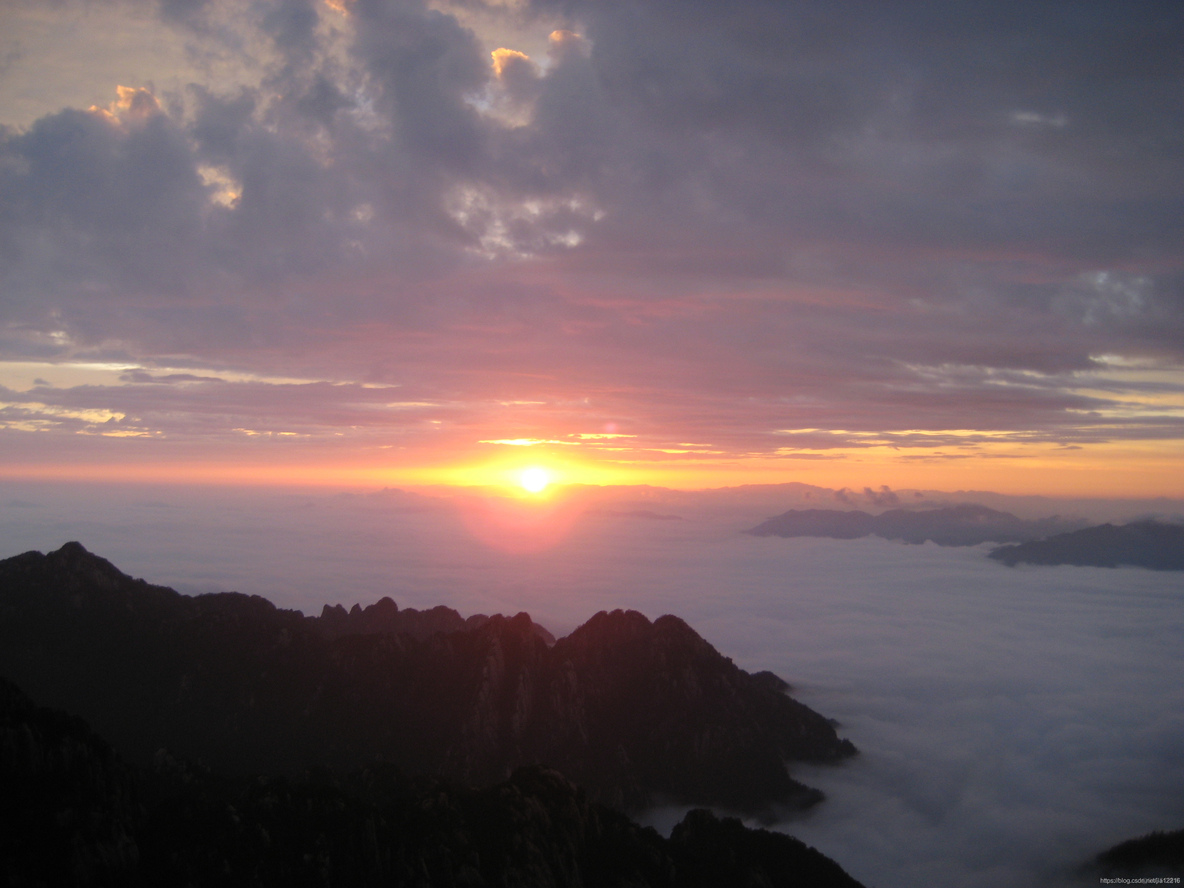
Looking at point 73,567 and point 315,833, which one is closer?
point 315,833

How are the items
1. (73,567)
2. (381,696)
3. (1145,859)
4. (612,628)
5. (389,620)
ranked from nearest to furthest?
1. (1145,859)
2. (381,696)
3. (73,567)
4. (612,628)
5. (389,620)

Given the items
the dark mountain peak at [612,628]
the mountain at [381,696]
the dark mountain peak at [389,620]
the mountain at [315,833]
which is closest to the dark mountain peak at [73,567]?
the mountain at [381,696]

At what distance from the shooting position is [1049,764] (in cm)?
16075

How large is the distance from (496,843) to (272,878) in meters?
21.5

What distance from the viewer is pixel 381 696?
4855 inches

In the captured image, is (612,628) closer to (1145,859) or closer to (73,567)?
(1145,859)

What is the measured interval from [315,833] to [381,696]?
6223 cm

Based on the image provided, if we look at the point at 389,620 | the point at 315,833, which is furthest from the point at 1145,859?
the point at 389,620

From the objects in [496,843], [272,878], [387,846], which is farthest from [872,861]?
[272,878]

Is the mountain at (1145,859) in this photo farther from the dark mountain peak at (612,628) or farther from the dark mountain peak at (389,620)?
the dark mountain peak at (389,620)

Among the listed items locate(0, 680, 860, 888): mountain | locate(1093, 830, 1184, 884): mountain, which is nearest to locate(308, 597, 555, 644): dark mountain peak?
locate(0, 680, 860, 888): mountain

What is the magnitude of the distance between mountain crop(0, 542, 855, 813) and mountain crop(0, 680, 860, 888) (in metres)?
29.3

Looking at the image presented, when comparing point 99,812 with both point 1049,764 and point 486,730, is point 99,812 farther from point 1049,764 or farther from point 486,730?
point 1049,764

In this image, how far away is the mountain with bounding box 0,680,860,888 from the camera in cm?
5409
